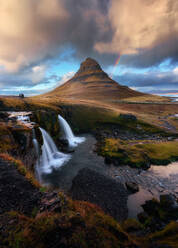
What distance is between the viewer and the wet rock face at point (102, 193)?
48.6 feet

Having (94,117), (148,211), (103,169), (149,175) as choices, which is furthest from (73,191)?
(94,117)

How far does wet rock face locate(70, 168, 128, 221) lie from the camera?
584 inches

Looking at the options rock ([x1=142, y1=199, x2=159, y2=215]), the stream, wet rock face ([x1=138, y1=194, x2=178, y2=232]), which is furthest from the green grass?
wet rock face ([x1=138, y1=194, x2=178, y2=232])

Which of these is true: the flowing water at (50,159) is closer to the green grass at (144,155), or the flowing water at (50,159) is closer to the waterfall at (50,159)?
the waterfall at (50,159)

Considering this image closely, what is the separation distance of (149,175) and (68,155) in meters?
20.8

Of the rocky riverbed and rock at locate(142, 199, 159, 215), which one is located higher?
rock at locate(142, 199, 159, 215)

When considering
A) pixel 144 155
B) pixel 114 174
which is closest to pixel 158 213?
pixel 114 174

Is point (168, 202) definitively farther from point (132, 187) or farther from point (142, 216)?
point (132, 187)

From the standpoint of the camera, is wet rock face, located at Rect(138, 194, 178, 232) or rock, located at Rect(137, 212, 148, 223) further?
rock, located at Rect(137, 212, 148, 223)

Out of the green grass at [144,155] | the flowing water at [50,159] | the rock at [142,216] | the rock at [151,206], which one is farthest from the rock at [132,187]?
the flowing water at [50,159]

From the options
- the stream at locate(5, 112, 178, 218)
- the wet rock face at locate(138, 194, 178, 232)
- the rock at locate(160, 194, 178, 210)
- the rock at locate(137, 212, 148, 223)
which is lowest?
the stream at locate(5, 112, 178, 218)

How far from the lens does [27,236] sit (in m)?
4.98

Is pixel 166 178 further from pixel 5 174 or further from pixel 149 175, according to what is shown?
pixel 5 174

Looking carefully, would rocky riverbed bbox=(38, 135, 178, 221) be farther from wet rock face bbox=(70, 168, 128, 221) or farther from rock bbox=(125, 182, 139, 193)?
rock bbox=(125, 182, 139, 193)
